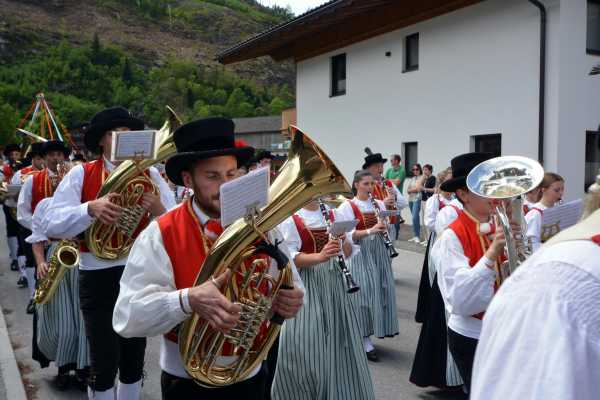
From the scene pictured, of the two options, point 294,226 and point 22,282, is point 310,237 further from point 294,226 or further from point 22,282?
point 22,282

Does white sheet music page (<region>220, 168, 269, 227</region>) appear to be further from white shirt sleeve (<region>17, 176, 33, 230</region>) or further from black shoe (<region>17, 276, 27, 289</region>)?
black shoe (<region>17, 276, 27, 289</region>)

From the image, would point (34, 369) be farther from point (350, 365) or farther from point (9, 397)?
point (350, 365)

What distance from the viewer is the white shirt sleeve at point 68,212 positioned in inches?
139

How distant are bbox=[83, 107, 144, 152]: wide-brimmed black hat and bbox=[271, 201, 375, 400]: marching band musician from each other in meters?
1.34

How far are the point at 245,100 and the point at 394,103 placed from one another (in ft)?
327

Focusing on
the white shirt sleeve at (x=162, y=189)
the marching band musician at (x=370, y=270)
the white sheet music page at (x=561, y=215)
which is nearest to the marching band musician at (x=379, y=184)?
the marching band musician at (x=370, y=270)

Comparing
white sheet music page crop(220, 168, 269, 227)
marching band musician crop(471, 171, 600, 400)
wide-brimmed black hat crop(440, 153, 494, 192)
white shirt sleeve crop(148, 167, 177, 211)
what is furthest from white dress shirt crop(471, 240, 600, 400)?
white shirt sleeve crop(148, 167, 177, 211)

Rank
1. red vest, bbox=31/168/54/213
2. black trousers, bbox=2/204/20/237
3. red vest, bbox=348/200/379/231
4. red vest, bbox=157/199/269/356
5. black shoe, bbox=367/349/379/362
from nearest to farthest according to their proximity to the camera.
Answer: red vest, bbox=157/199/269/356 → black shoe, bbox=367/349/379/362 → red vest, bbox=348/200/379/231 → red vest, bbox=31/168/54/213 → black trousers, bbox=2/204/20/237

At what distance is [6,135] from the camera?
56500mm

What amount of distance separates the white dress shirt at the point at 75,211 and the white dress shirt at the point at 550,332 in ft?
9.97

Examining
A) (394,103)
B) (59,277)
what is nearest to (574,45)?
(394,103)

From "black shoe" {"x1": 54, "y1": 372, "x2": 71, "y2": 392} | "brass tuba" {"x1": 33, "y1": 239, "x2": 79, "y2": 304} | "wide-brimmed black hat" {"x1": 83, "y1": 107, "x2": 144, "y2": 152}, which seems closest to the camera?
"wide-brimmed black hat" {"x1": 83, "y1": 107, "x2": 144, "y2": 152}

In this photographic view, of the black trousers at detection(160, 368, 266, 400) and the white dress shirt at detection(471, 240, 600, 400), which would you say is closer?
the white dress shirt at detection(471, 240, 600, 400)

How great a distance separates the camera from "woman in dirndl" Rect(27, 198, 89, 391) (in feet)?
15.3
